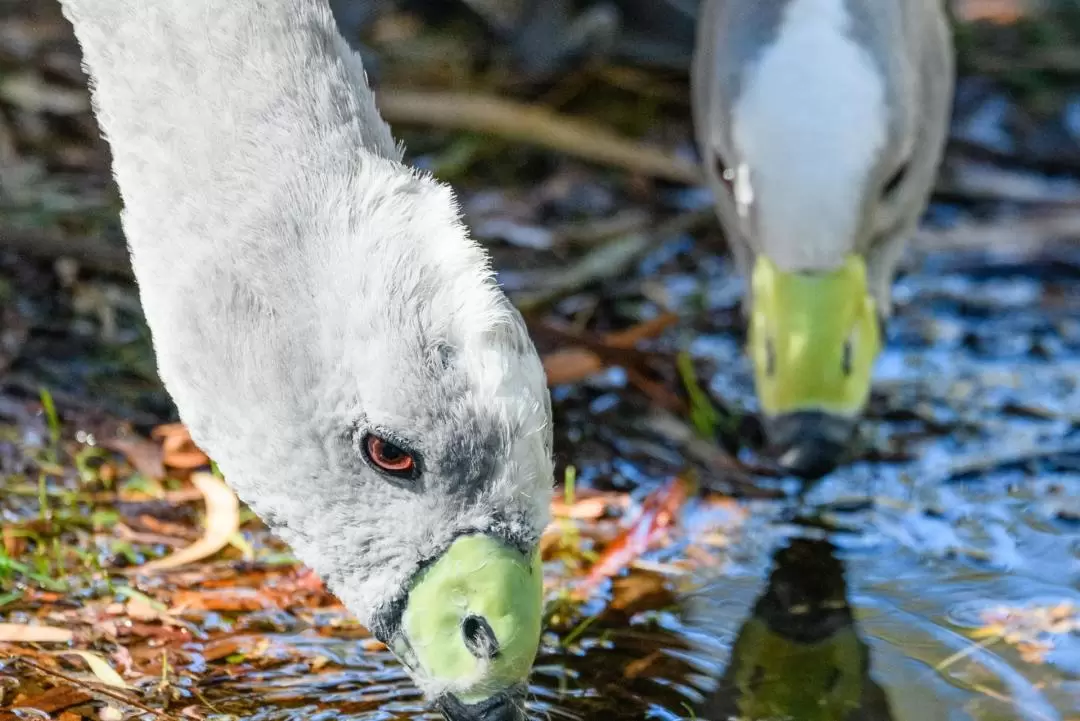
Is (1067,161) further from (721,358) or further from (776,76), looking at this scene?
(776,76)

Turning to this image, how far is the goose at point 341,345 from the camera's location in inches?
74.2

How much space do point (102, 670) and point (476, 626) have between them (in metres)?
0.77

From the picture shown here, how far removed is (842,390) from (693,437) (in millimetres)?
464

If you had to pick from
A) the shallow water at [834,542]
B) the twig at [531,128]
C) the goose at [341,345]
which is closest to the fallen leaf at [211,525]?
the shallow water at [834,542]

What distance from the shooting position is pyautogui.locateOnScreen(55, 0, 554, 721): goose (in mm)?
1884

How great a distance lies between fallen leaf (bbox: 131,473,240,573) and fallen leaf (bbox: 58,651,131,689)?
31cm

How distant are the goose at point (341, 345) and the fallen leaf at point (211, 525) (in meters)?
0.77

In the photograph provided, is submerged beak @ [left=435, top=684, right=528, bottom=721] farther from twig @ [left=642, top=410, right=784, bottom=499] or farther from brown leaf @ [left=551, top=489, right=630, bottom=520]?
twig @ [left=642, top=410, right=784, bottom=499]

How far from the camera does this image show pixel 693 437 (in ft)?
11.0

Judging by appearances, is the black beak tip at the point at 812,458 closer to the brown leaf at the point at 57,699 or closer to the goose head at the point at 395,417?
the goose head at the point at 395,417

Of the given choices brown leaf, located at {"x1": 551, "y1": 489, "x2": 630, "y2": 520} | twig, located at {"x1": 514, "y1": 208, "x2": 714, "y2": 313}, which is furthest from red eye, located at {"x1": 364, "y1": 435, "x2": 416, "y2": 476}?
twig, located at {"x1": 514, "y1": 208, "x2": 714, "y2": 313}

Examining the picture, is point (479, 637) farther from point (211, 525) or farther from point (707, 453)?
point (707, 453)

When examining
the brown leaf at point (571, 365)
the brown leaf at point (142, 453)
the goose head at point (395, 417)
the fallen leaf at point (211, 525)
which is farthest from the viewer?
the brown leaf at point (571, 365)

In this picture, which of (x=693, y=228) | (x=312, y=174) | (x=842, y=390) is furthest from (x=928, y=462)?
(x=312, y=174)
